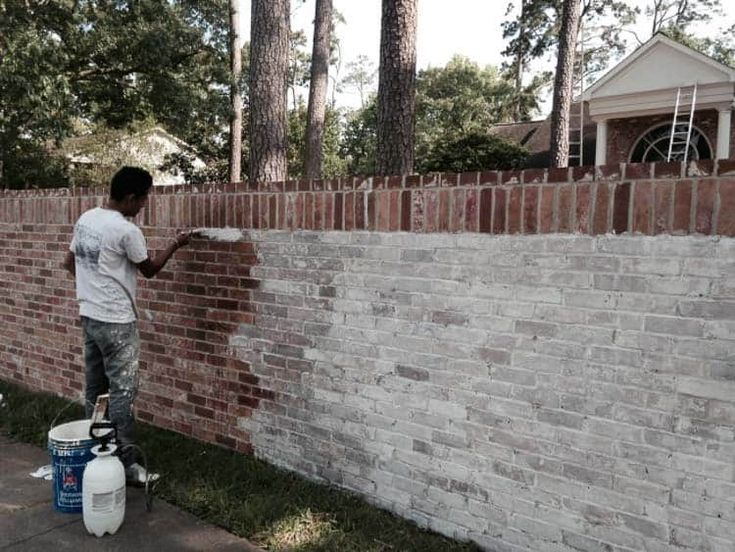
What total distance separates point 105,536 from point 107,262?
1.41 metres

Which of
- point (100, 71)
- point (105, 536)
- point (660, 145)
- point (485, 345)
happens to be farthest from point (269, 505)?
point (660, 145)

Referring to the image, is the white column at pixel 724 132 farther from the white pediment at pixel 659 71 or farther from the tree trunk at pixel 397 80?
the tree trunk at pixel 397 80

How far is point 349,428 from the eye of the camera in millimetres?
3373

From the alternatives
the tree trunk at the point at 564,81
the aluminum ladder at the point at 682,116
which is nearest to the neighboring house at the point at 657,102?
the aluminum ladder at the point at 682,116

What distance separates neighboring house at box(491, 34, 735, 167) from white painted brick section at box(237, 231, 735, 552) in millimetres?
14274

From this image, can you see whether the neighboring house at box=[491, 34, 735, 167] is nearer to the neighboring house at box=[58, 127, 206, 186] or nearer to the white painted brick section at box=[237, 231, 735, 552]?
the neighboring house at box=[58, 127, 206, 186]

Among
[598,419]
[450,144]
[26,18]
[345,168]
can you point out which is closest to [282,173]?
[598,419]

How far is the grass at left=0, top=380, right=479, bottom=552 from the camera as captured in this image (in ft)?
9.62

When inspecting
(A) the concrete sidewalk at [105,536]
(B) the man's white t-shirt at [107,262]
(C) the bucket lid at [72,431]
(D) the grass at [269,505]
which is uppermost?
(B) the man's white t-shirt at [107,262]

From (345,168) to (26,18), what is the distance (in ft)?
67.5

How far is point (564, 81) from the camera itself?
14.2m

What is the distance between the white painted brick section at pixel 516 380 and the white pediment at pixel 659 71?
15.9 m

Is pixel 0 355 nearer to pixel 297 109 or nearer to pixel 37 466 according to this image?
pixel 37 466

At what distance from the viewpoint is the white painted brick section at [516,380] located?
227 centimetres
